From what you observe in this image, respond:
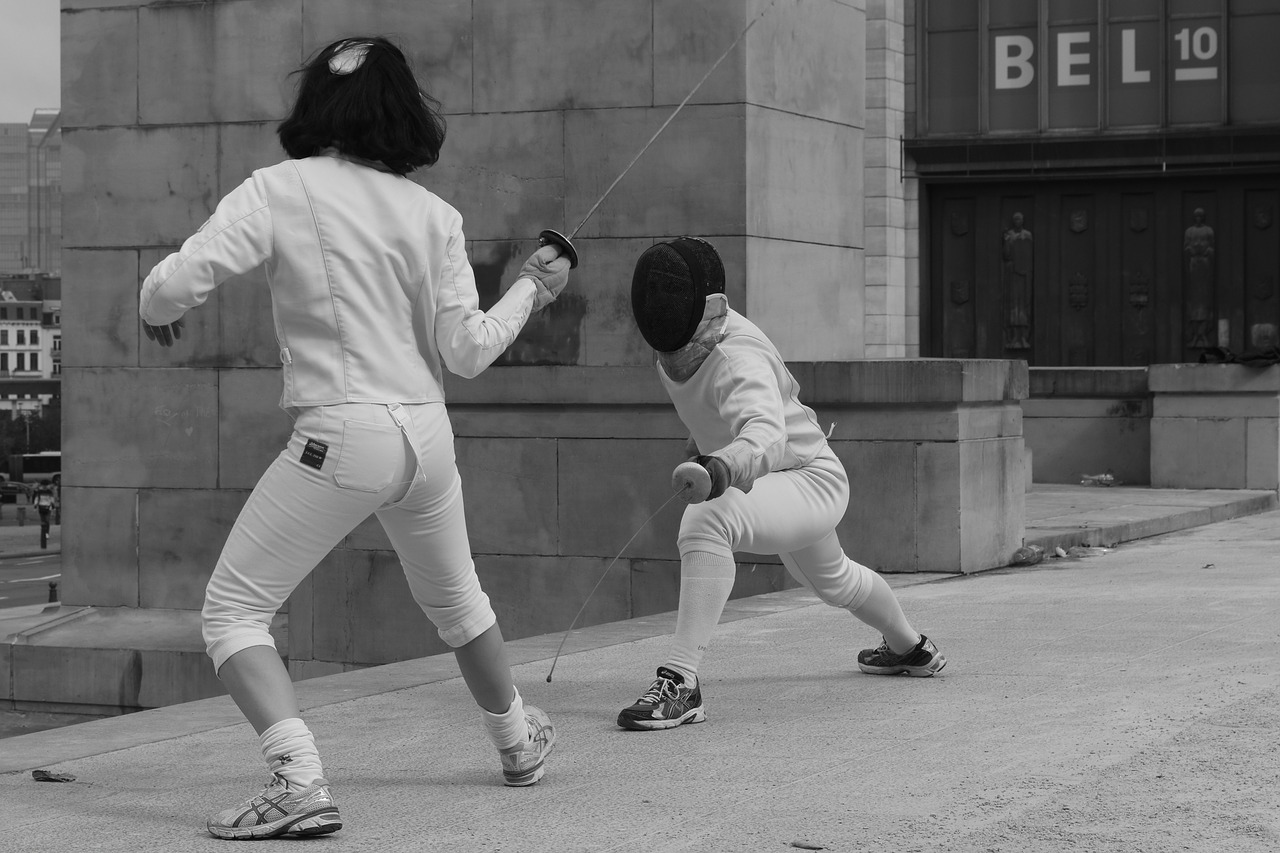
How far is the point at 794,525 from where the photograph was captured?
215 inches

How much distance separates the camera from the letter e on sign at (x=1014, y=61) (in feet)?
80.9

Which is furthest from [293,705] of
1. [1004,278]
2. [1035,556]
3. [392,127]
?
[1004,278]

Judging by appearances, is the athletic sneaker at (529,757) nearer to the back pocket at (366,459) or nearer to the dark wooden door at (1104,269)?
the back pocket at (366,459)

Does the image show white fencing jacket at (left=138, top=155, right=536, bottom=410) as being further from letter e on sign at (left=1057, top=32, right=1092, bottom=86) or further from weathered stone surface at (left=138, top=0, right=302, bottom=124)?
letter e on sign at (left=1057, top=32, right=1092, bottom=86)

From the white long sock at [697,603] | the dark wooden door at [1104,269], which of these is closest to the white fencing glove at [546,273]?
the white long sock at [697,603]

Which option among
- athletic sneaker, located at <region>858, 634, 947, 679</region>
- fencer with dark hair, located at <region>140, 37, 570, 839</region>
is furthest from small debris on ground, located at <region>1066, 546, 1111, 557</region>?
fencer with dark hair, located at <region>140, 37, 570, 839</region>

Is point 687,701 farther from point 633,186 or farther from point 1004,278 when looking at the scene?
point 1004,278

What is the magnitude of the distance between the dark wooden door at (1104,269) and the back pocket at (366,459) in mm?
21336

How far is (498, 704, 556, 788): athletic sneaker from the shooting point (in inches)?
175

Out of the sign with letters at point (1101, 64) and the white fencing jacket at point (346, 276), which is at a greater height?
the sign with letters at point (1101, 64)

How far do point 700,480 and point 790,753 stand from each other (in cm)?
81

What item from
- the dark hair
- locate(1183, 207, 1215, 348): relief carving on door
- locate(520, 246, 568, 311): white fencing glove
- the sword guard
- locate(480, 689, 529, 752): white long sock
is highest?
locate(1183, 207, 1215, 348): relief carving on door

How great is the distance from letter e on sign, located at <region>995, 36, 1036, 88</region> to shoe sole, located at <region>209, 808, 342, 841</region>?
73.5 feet

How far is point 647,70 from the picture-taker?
9398 mm
